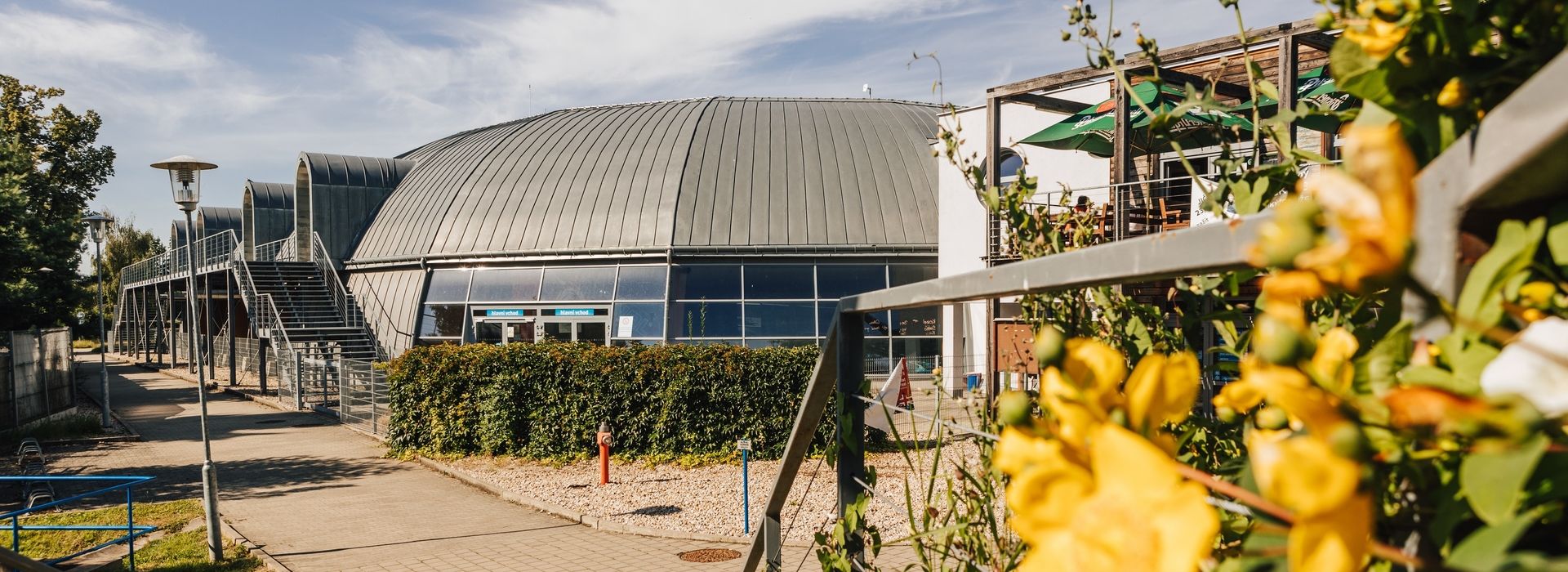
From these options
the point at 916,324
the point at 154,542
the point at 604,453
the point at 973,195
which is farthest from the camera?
the point at 916,324

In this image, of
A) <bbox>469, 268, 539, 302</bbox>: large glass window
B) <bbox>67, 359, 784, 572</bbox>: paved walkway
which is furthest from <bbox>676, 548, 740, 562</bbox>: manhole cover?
<bbox>469, 268, 539, 302</bbox>: large glass window

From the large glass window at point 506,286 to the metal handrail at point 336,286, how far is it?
403cm

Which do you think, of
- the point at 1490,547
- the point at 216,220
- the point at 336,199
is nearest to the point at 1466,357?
the point at 1490,547

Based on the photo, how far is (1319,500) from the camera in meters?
0.50

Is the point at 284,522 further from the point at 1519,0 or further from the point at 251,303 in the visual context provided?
the point at 251,303

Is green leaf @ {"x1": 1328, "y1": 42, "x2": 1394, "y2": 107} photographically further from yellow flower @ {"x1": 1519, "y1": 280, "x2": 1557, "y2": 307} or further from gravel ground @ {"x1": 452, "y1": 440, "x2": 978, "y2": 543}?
gravel ground @ {"x1": 452, "y1": 440, "x2": 978, "y2": 543}

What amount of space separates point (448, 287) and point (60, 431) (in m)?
10.4

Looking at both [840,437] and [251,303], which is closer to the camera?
[840,437]

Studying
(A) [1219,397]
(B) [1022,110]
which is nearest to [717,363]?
(B) [1022,110]

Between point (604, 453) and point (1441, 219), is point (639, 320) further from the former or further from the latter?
point (1441, 219)

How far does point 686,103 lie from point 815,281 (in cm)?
1118

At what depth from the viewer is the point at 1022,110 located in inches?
792

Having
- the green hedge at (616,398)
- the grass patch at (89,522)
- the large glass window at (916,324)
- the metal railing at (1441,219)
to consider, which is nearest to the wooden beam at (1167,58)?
the green hedge at (616,398)

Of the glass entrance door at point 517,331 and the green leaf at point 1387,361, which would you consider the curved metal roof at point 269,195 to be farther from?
the green leaf at point 1387,361
